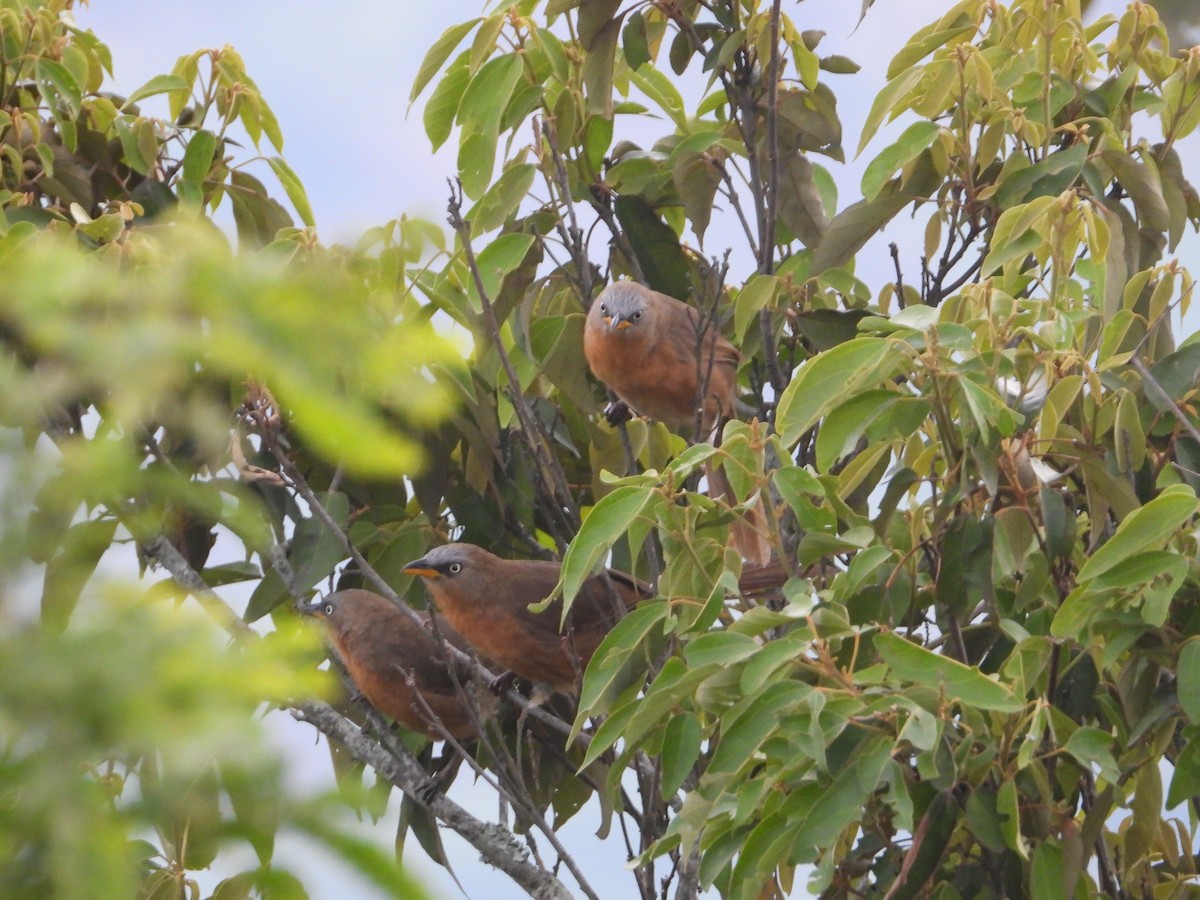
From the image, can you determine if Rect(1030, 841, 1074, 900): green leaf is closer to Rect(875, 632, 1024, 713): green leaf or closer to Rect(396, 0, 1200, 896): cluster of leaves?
Rect(396, 0, 1200, 896): cluster of leaves

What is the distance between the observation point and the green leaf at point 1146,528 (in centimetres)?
222

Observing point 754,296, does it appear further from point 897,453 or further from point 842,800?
point 842,800

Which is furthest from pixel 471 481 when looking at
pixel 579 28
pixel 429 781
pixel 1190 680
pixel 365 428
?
pixel 365 428

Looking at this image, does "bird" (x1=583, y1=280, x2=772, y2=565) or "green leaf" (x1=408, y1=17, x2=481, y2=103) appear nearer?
"green leaf" (x1=408, y1=17, x2=481, y2=103)

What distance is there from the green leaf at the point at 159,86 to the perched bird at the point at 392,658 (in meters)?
1.56

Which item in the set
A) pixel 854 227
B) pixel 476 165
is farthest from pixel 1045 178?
pixel 476 165

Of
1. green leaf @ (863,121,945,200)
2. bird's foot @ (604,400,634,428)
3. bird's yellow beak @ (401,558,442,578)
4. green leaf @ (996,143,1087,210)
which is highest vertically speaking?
green leaf @ (863,121,945,200)

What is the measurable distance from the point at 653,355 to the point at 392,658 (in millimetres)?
1214

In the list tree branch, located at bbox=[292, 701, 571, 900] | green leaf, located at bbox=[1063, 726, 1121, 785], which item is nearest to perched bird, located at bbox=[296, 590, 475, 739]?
tree branch, located at bbox=[292, 701, 571, 900]

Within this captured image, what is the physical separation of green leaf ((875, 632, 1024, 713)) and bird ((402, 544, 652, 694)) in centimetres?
167

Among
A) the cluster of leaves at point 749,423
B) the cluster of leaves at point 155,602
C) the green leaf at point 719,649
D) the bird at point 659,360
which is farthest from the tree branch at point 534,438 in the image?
the cluster of leaves at point 155,602

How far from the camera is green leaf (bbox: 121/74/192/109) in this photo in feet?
13.5

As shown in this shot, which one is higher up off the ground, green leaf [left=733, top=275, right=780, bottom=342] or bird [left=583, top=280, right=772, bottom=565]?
green leaf [left=733, top=275, right=780, bottom=342]

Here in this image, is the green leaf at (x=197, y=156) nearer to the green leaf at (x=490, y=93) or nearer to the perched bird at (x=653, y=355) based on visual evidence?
the green leaf at (x=490, y=93)
